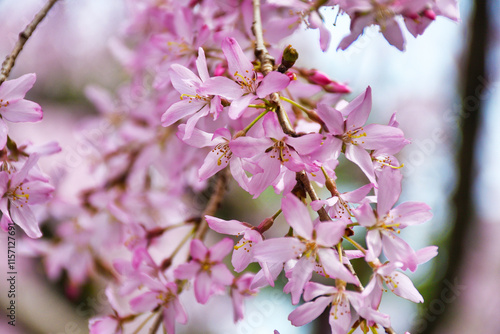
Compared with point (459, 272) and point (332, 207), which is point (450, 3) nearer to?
point (332, 207)

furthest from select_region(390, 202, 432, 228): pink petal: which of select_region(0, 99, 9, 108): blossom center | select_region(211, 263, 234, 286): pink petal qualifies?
select_region(0, 99, 9, 108): blossom center

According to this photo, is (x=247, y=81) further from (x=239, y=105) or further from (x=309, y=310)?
(x=309, y=310)

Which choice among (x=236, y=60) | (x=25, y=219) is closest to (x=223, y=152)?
(x=236, y=60)

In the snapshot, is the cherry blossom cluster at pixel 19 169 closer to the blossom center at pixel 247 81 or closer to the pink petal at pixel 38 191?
the pink petal at pixel 38 191

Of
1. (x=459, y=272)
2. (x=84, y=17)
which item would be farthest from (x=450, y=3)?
(x=84, y=17)

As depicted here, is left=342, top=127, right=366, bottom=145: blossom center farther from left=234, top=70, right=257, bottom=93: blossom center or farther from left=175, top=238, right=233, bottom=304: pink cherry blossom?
left=175, top=238, right=233, bottom=304: pink cherry blossom

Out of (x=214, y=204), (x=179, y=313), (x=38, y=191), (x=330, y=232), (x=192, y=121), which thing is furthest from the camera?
(x=214, y=204)
